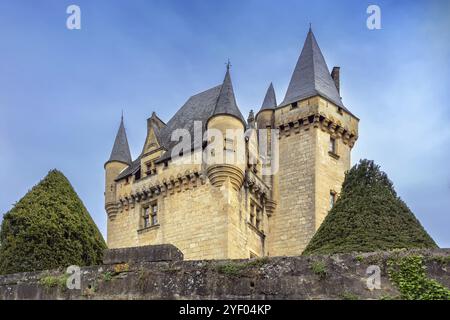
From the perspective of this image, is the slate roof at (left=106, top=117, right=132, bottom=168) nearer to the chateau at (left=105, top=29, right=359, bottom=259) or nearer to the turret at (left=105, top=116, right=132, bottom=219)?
the turret at (left=105, top=116, right=132, bottom=219)

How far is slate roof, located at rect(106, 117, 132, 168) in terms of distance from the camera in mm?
35844

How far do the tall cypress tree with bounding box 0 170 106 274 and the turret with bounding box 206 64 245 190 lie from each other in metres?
15.8

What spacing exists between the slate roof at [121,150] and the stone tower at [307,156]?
658 centimetres

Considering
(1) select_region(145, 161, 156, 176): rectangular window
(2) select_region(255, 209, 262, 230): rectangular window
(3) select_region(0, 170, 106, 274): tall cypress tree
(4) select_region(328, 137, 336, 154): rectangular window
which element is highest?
(4) select_region(328, 137, 336, 154): rectangular window

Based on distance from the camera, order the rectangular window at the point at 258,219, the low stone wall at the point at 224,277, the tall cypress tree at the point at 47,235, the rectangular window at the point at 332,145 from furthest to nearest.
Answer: the rectangular window at the point at 332,145, the rectangular window at the point at 258,219, the tall cypress tree at the point at 47,235, the low stone wall at the point at 224,277

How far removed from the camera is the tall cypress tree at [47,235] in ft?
42.0

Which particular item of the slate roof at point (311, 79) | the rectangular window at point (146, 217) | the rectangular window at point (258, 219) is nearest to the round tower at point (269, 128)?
the rectangular window at point (258, 219)

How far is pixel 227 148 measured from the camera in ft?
99.3

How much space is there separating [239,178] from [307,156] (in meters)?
3.60

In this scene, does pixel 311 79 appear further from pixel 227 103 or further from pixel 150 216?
pixel 150 216

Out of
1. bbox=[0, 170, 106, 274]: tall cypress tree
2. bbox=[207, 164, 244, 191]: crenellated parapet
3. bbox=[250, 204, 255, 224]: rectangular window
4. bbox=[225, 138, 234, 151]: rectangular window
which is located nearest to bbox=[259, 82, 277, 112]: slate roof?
bbox=[225, 138, 234, 151]: rectangular window

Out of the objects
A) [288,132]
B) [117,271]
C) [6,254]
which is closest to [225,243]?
[288,132]

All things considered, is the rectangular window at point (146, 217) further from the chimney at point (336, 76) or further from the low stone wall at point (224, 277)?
the low stone wall at point (224, 277)

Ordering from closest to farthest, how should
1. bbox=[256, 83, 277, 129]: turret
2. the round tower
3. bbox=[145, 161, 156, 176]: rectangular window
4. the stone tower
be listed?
the stone tower
the round tower
bbox=[145, 161, 156, 176]: rectangular window
bbox=[256, 83, 277, 129]: turret
